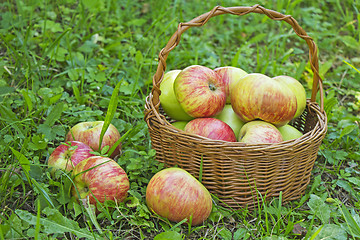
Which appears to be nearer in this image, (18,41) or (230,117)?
→ (230,117)

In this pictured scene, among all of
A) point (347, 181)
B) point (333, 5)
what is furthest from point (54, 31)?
point (333, 5)

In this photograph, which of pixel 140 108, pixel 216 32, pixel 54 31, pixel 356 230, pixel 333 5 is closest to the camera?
pixel 356 230

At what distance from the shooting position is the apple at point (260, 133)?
1.93 metres

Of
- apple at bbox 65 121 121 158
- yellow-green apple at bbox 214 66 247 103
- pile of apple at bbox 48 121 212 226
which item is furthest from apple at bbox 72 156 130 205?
yellow-green apple at bbox 214 66 247 103

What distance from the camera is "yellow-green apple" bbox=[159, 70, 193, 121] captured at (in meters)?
2.25

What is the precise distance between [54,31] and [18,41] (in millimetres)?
336

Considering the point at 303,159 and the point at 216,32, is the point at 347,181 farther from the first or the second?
the point at 216,32

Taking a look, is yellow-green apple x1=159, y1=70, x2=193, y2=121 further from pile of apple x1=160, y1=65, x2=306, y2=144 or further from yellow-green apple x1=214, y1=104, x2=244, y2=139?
yellow-green apple x1=214, y1=104, x2=244, y2=139

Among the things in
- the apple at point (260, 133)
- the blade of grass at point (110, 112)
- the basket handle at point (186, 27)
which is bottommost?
the apple at point (260, 133)

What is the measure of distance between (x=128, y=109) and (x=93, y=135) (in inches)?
22.8

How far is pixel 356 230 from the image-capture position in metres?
1.79

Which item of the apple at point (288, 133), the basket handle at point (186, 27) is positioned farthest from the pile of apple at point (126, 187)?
the apple at point (288, 133)

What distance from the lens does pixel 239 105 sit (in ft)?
6.84

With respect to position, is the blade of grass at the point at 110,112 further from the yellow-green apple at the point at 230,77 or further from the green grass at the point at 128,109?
the yellow-green apple at the point at 230,77
